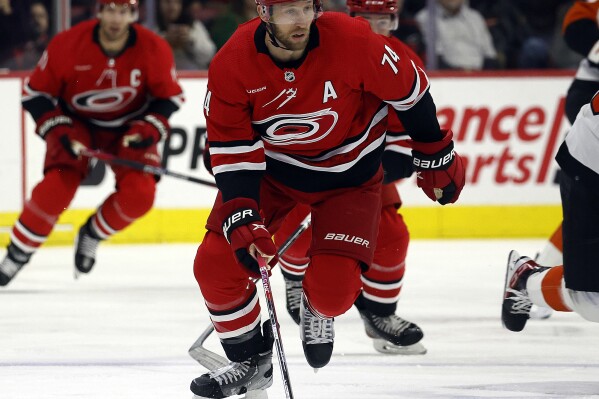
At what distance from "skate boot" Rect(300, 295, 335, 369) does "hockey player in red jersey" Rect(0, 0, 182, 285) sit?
7.10 ft

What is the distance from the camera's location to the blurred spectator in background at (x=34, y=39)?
6738mm

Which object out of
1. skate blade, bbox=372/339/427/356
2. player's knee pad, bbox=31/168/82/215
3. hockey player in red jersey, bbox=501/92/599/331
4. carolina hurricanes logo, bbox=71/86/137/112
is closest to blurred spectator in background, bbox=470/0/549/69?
carolina hurricanes logo, bbox=71/86/137/112

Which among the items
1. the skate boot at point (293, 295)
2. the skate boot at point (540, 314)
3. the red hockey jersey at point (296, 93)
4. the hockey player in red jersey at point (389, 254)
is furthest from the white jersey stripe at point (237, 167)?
the skate boot at point (540, 314)

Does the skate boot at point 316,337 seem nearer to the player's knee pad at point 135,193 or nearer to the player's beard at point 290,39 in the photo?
the player's beard at point 290,39

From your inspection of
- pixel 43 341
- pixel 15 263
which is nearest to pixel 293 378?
pixel 43 341

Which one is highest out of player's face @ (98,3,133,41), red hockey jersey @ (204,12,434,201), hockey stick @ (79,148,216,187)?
red hockey jersey @ (204,12,434,201)

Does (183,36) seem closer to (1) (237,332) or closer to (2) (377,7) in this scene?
(2) (377,7)

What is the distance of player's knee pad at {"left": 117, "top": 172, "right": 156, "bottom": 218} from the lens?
17.3 ft

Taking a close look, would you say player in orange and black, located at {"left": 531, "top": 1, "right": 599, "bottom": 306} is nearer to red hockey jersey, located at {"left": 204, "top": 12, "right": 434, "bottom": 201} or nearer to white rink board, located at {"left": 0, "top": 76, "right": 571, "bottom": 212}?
red hockey jersey, located at {"left": 204, "top": 12, "right": 434, "bottom": 201}

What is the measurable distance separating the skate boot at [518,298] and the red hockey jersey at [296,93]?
2.12 ft

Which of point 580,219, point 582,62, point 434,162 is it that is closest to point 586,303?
point 580,219

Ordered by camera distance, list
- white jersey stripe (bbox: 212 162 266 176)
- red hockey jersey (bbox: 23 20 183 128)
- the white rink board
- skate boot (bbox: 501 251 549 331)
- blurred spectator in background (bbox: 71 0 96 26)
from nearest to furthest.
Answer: white jersey stripe (bbox: 212 162 266 176) → skate boot (bbox: 501 251 549 331) → red hockey jersey (bbox: 23 20 183 128) → blurred spectator in background (bbox: 71 0 96 26) → the white rink board

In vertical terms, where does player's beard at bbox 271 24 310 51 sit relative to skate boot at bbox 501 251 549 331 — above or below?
above

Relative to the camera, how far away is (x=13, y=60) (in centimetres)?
672
